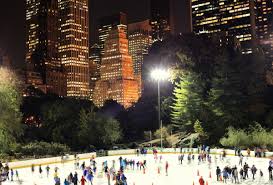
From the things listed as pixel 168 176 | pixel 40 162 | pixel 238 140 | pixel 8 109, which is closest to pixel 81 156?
pixel 40 162

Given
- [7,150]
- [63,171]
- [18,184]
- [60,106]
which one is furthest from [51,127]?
[18,184]

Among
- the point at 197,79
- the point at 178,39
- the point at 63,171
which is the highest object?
the point at 178,39

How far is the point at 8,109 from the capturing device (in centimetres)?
5659

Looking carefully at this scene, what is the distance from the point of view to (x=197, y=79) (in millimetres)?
80500

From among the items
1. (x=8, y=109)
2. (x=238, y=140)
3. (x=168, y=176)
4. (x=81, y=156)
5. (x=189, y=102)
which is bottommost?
(x=81, y=156)

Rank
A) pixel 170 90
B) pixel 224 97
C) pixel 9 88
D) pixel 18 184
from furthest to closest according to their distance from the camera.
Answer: pixel 170 90 < pixel 224 97 < pixel 9 88 < pixel 18 184

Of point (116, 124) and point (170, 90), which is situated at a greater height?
point (170, 90)

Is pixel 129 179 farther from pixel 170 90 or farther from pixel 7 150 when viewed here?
pixel 170 90

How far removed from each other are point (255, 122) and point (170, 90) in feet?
102

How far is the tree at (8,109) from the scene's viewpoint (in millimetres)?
55031

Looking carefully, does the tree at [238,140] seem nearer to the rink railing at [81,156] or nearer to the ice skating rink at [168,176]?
the rink railing at [81,156]

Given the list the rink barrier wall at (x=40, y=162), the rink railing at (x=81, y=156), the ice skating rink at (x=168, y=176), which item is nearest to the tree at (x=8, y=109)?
the rink barrier wall at (x=40, y=162)

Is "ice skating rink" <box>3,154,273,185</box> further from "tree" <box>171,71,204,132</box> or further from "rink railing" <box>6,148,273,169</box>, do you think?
"tree" <box>171,71,204,132</box>

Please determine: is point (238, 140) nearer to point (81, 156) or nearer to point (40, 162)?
point (81, 156)
